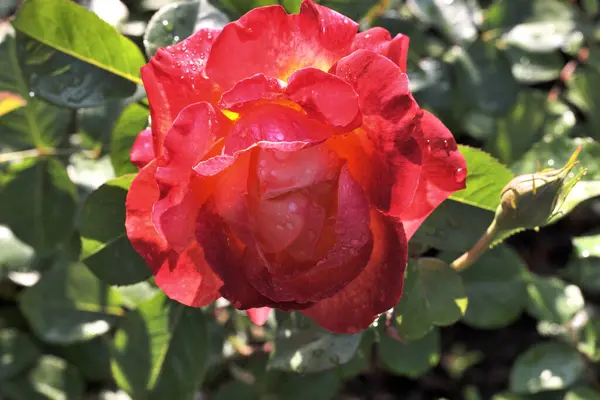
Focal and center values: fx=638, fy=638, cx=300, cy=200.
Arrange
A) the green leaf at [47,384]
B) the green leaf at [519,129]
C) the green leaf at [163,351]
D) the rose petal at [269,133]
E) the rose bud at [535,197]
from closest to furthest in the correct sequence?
the rose petal at [269,133] < the rose bud at [535,197] < the green leaf at [163,351] < the green leaf at [519,129] < the green leaf at [47,384]

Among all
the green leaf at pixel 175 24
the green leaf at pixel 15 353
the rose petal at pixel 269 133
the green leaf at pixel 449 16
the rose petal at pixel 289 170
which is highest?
the rose petal at pixel 269 133

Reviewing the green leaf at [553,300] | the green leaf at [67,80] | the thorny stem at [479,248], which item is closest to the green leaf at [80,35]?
the green leaf at [67,80]

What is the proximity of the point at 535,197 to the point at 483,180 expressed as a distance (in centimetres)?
13

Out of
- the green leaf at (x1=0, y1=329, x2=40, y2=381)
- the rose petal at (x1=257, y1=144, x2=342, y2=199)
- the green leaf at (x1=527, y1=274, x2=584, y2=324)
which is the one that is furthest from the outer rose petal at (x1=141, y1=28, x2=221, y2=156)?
the green leaf at (x1=0, y1=329, x2=40, y2=381)

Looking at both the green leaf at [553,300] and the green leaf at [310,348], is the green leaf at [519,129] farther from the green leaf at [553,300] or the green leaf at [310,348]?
the green leaf at [310,348]

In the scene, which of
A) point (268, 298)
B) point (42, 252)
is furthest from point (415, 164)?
point (42, 252)

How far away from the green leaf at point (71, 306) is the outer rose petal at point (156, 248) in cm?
70

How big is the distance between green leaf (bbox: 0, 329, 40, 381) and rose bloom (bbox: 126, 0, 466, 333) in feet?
3.79

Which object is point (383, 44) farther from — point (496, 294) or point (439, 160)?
point (496, 294)

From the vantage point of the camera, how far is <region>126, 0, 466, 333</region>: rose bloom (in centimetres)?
65

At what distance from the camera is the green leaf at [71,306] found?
1397 millimetres

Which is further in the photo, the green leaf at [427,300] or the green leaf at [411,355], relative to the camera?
the green leaf at [411,355]

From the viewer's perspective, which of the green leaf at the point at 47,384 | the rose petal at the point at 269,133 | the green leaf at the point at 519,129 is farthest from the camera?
the green leaf at the point at 47,384

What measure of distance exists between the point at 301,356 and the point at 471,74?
0.79 m
